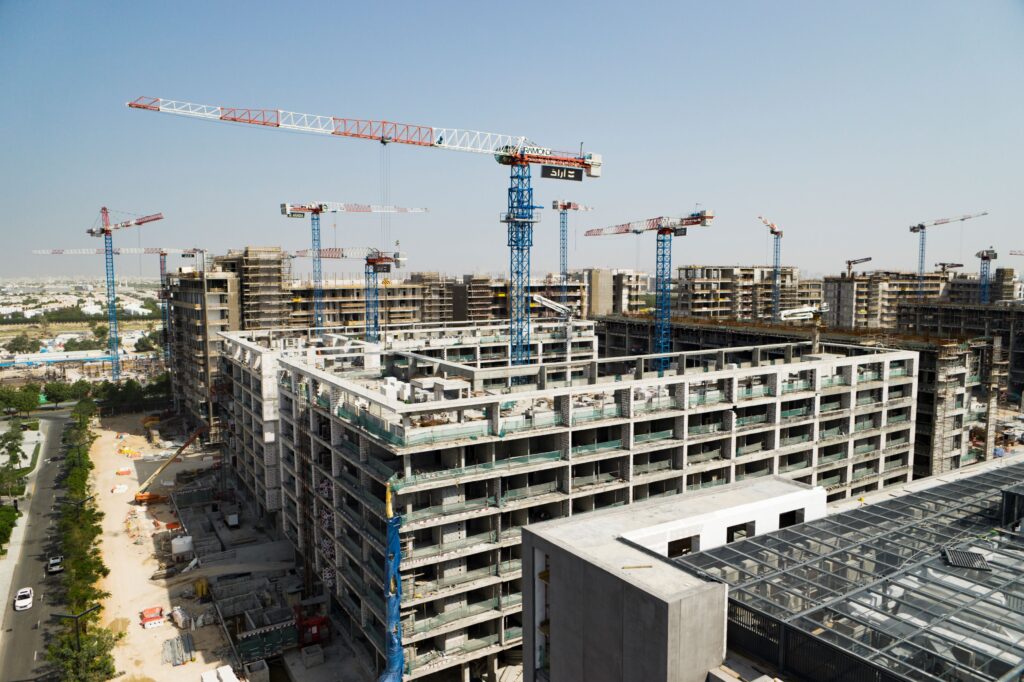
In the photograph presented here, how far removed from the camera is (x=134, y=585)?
160ft

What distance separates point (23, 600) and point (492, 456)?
35.9 metres

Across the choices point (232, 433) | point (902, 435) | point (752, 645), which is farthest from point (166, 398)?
point (752, 645)

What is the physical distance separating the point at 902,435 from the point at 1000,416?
53.0m

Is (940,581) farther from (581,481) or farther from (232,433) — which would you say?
(232,433)

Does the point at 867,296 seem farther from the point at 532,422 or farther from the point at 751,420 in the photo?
the point at 532,422

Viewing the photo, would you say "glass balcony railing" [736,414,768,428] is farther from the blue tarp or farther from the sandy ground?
the sandy ground

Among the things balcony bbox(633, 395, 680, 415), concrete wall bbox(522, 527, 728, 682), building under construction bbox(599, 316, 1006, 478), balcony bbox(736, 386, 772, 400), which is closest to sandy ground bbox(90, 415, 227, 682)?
concrete wall bbox(522, 527, 728, 682)

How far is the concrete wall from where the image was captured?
677 inches

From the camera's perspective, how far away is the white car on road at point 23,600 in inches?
1777

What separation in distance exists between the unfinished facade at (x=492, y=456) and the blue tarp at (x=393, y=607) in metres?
1.70

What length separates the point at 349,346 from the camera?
5291cm

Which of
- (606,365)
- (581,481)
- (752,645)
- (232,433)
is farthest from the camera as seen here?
(606,365)

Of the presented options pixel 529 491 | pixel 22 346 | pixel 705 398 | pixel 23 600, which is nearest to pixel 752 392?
pixel 705 398

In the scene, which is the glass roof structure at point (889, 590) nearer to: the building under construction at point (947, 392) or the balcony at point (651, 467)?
the balcony at point (651, 467)
